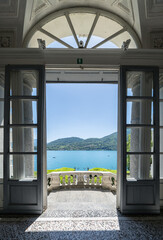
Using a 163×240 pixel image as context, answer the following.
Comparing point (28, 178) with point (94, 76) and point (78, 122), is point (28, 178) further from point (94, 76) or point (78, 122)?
point (78, 122)

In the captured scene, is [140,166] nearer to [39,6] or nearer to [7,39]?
[7,39]

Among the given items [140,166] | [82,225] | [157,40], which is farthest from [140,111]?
[82,225]

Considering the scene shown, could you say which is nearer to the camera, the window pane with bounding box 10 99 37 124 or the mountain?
the window pane with bounding box 10 99 37 124

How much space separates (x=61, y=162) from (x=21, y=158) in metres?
13.1

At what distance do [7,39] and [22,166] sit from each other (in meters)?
2.19

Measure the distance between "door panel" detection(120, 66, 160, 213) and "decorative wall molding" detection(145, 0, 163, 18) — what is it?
2.90 ft

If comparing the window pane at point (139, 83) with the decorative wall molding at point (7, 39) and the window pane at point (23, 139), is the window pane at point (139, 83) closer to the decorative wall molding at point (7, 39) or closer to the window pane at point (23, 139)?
the window pane at point (23, 139)

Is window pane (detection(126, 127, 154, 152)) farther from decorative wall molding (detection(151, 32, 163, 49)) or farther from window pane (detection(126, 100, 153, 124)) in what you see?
decorative wall molding (detection(151, 32, 163, 49))

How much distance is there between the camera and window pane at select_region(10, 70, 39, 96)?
3055 millimetres

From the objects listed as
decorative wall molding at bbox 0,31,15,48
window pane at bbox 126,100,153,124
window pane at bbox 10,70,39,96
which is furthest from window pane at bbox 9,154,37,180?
decorative wall molding at bbox 0,31,15,48

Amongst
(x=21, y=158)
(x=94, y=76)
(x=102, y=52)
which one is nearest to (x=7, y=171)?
(x=21, y=158)

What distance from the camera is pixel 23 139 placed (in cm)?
305

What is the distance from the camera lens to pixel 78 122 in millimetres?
24016

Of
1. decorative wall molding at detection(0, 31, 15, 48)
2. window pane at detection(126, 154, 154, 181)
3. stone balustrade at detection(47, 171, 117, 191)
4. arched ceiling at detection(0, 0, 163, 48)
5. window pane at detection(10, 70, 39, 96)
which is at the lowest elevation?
stone balustrade at detection(47, 171, 117, 191)
